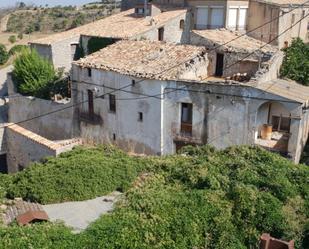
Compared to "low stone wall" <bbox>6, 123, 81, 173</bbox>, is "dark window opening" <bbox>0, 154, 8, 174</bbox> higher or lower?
lower

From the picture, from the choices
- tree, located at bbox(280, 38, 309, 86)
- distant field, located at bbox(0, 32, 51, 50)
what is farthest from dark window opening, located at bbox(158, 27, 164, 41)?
distant field, located at bbox(0, 32, 51, 50)

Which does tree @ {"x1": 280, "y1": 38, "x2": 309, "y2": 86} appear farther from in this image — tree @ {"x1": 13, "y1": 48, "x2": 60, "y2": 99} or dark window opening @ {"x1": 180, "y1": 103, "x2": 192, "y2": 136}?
tree @ {"x1": 13, "y1": 48, "x2": 60, "y2": 99}

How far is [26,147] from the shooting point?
2722 cm

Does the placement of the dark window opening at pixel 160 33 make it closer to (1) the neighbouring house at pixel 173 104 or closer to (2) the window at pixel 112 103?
(1) the neighbouring house at pixel 173 104

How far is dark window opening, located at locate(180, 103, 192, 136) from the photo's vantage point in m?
24.9

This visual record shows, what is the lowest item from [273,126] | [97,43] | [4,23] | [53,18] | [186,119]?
[4,23]

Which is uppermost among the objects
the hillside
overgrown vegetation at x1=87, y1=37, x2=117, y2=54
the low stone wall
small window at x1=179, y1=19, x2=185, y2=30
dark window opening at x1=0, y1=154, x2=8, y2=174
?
small window at x1=179, y1=19, x2=185, y2=30

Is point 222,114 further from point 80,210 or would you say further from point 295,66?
point 80,210

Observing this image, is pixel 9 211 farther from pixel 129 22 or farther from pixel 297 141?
pixel 129 22

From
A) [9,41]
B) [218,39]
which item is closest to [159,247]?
[218,39]

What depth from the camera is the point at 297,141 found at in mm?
22797

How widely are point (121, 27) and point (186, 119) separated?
1193 cm

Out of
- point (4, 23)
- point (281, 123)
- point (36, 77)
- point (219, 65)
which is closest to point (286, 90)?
point (281, 123)

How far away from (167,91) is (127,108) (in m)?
3.04
